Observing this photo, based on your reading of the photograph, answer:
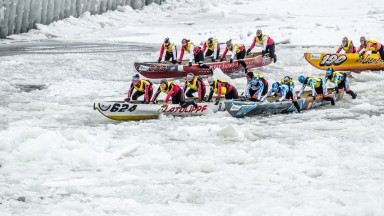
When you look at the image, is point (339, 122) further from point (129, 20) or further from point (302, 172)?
point (129, 20)

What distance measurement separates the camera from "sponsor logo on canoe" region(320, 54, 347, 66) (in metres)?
25.8

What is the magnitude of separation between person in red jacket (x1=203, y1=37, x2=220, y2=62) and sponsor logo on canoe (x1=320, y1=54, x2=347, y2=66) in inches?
166

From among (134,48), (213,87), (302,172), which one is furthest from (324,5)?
(302,172)

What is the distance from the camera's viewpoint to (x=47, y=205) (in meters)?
10.9

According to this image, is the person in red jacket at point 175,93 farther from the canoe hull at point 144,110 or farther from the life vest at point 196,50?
the life vest at point 196,50

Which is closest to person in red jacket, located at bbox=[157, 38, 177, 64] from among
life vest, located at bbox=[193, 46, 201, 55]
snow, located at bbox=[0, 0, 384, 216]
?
life vest, located at bbox=[193, 46, 201, 55]

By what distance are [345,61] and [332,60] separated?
0.51 meters

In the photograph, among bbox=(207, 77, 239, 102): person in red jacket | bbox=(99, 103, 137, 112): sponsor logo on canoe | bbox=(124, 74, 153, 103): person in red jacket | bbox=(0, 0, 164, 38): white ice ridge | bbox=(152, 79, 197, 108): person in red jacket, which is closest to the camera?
bbox=(99, 103, 137, 112): sponsor logo on canoe

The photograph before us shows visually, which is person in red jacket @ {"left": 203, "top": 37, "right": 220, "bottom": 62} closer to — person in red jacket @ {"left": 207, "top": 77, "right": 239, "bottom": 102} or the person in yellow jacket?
the person in yellow jacket

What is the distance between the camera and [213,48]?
26.2 meters

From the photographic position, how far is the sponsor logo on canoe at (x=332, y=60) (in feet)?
84.7

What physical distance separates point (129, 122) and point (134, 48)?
47.9 feet

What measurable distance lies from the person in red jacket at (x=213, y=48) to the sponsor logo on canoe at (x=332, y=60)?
4213 mm

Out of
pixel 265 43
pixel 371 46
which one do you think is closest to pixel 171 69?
pixel 265 43
